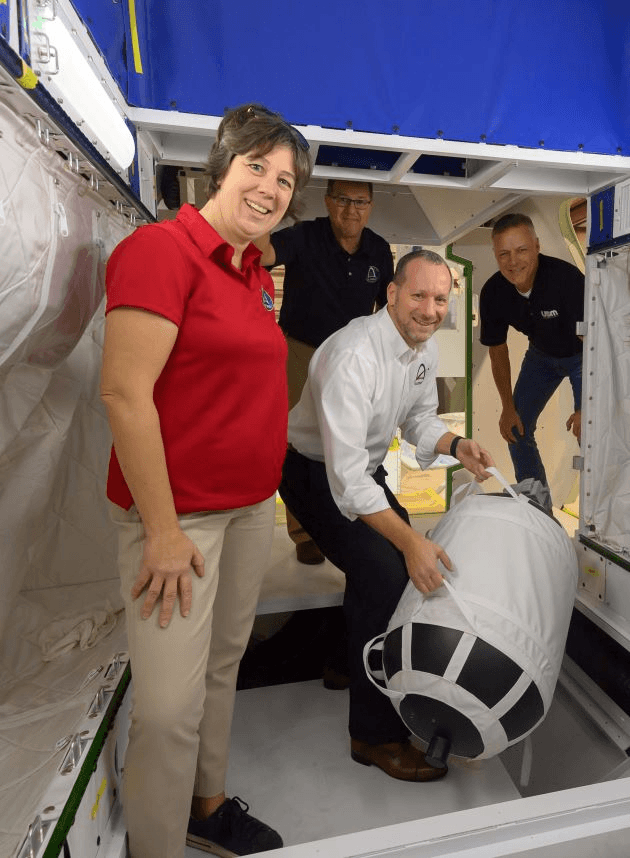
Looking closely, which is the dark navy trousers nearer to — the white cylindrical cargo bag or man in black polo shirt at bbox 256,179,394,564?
the white cylindrical cargo bag

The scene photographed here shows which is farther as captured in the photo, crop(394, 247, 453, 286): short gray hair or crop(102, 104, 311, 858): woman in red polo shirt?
crop(394, 247, 453, 286): short gray hair

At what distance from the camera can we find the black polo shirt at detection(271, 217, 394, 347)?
2.62 meters

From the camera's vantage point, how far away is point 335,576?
2.79 metres

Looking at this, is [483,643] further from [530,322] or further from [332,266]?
[530,322]

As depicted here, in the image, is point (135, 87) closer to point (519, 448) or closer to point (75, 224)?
point (75, 224)

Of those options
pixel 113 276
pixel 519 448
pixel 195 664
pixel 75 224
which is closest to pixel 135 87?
pixel 75 224

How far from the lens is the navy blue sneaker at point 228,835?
4.91 feet

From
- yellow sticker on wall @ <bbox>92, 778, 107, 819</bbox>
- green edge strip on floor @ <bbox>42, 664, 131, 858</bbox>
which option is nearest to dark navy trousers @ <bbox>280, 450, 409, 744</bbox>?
green edge strip on floor @ <bbox>42, 664, 131, 858</bbox>

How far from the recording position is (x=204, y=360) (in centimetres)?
116

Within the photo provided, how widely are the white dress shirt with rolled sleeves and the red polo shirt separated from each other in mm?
524

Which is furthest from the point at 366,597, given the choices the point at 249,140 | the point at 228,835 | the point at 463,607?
the point at 249,140

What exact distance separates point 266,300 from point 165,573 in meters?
0.72

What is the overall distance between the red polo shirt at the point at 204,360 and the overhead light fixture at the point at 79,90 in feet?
0.98

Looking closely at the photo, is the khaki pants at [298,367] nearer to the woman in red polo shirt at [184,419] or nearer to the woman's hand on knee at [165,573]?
the woman in red polo shirt at [184,419]
